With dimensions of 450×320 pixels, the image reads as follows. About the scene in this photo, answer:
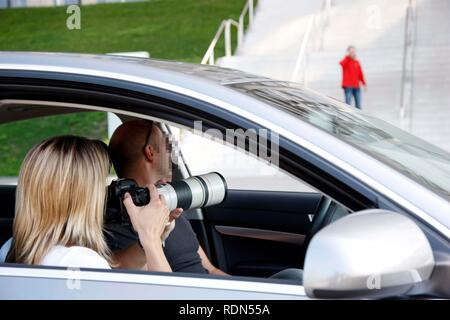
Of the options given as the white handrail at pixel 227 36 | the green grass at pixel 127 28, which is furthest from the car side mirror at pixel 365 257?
the green grass at pixel 127 28

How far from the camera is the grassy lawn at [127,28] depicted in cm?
2444

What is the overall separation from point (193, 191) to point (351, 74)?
1384 centimetres

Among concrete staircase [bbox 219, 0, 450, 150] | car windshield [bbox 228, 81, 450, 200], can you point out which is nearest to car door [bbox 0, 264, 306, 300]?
car windshield [bbox 228, 81, 450, 200]

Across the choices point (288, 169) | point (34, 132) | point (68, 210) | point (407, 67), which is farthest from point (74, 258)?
point (34, 132)

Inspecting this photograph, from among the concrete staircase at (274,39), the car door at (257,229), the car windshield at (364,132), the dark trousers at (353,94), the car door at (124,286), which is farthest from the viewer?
the concrete staircase at (274,39)

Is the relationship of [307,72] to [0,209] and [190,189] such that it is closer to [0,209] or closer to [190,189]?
[0,209]

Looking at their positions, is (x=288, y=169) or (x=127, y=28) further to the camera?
(x=127, y=28)

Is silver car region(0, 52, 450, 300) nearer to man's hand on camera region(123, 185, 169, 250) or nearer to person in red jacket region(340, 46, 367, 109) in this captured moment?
man's hand on camera region(123, 185, 169, 250)

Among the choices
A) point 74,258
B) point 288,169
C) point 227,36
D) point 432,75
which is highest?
point 288,169

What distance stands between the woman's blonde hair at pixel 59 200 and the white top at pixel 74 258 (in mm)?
33

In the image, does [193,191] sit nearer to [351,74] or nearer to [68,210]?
[68,210]

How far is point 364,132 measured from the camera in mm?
2551

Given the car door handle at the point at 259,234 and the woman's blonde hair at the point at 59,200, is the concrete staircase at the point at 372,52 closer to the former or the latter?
the car door handle at the point at 259,234

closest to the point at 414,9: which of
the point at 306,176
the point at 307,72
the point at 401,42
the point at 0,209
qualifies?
the point at 401,42
